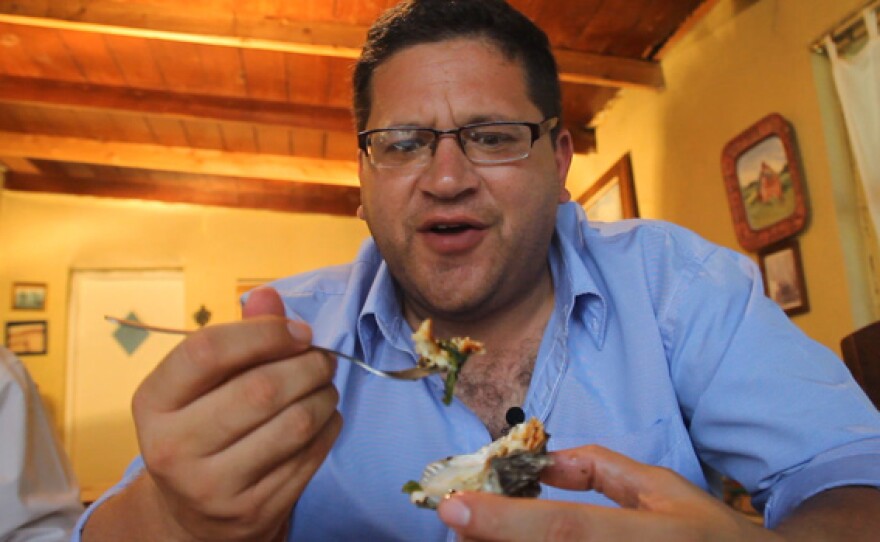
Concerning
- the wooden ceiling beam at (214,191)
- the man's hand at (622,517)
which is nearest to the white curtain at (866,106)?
the man's hand at (622,517)

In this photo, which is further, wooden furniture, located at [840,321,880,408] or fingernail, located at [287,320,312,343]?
wooden furniture, located at [840,321,880,408]

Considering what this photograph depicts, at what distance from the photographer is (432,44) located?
1.46 metres

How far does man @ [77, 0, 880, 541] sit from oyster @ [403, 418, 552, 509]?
0.03 metres

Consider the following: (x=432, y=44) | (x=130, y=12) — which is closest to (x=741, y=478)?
(x=432, y=44)

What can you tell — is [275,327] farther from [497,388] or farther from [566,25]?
[566,25]

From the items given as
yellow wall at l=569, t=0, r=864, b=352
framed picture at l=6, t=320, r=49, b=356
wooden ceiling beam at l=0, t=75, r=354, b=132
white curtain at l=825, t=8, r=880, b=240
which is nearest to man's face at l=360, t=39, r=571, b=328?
white curtain at l=825, t=8, r=880, b=240

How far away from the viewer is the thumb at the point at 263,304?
0.83 meters

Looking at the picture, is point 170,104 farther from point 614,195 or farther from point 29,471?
point 29,471

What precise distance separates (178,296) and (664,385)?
5.89 m

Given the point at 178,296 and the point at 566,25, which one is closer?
the point at 566,25

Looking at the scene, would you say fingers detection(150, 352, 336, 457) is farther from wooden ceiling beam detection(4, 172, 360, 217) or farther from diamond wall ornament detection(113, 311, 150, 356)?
diamond wall ornament detection(113, 311, 150, 356)

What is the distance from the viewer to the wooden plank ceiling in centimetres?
330

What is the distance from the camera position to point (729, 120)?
125 inches

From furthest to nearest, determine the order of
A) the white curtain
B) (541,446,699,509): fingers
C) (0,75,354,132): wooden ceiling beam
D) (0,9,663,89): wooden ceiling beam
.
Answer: (0,75,354,132): wooden ceiling beam
(0,9,663,89): wooden ceiling beam
the white curtain
(541,446,699,509): fingers
